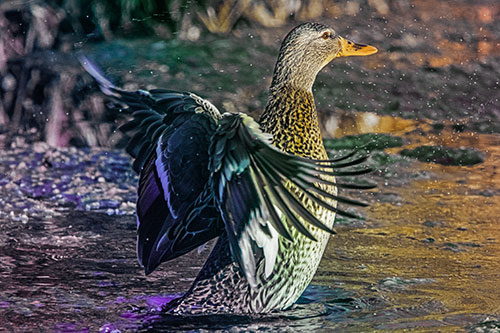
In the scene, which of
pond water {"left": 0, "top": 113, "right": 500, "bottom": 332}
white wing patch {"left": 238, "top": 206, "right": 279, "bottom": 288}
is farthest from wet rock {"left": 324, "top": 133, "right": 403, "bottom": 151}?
white wing patch {"left": 238, "top": 206, "right": 279, "bottom": 288}

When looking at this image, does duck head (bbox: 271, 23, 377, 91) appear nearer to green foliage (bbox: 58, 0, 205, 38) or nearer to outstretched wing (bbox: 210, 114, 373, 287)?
outstretched wing (bbox: 210, 114, 373, 287)

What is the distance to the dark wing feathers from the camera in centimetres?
381

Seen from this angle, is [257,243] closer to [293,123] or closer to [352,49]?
[293,123]

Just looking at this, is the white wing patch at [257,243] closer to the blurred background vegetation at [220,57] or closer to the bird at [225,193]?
the bird at [225,193]

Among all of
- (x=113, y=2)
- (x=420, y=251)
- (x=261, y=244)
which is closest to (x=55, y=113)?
(x=113, y=2)

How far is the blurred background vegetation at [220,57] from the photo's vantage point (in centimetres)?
888

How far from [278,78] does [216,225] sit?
0.85 metres

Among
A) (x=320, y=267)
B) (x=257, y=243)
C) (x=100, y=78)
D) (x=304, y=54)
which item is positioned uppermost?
(x=304, y=54)

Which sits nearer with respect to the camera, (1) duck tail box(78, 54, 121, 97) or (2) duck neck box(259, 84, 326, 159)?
(2) duck neck box(259, 84, 326, 159)

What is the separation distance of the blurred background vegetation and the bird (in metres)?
3.81

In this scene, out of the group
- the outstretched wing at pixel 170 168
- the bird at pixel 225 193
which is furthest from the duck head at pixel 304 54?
the outstretched wing at pixel 170 168

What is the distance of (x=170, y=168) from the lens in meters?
4.45

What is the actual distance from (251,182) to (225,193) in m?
0.17

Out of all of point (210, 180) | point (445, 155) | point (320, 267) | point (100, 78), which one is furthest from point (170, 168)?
point (445, 155)
